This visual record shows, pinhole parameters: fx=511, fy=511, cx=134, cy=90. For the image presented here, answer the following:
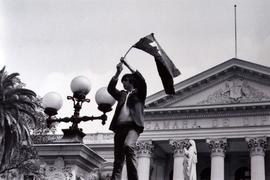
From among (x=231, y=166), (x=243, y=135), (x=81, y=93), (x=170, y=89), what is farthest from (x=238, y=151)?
(x=170, y=89)

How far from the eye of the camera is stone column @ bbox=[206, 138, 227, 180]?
37.6 m

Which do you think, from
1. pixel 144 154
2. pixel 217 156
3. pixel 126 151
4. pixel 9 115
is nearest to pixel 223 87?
pixel 217 156

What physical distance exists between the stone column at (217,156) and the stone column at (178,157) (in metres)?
2.16

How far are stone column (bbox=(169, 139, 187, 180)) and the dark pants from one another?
109ft

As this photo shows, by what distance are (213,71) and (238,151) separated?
24.1 ft

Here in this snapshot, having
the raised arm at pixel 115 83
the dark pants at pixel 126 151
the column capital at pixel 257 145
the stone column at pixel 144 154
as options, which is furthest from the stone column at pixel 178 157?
the dark pants at pixel 126 151

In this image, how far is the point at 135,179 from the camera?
5.80 meters

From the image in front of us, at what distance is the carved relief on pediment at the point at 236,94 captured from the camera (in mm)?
39531

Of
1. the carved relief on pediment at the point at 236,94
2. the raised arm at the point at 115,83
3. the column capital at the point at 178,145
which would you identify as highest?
the carved relief on pediment at the point at 236,94

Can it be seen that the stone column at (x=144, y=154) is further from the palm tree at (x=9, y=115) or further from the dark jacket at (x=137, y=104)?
the dark jacket at (x=137, y=104)

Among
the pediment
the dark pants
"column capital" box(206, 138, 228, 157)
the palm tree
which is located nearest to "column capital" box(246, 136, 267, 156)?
"column capital" box(206, 138, 228, 157)

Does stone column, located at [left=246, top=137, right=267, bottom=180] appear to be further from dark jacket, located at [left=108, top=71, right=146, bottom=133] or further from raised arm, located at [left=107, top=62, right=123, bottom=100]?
dark jacket, located at [left=108, top=71, right=146, bottom=133]

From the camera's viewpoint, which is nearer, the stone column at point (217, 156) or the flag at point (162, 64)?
the flag at point (162, 64)

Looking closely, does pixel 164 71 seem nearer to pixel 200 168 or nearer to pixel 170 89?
pixel 170 89
